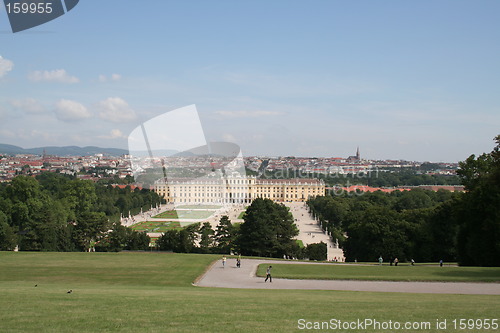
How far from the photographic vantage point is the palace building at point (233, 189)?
3524 inches

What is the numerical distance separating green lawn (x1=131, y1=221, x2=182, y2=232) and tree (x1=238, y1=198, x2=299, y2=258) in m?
17.1

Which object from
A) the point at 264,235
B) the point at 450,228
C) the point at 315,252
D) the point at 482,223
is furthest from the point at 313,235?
the point at 482,223

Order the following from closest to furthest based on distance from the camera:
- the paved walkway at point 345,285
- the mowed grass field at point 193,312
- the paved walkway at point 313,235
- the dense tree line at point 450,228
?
the mowed grass field at point 193,312
the paved walkway at point 345,285
the dense tree line at point 450,228
the paved walkway at point 313,235

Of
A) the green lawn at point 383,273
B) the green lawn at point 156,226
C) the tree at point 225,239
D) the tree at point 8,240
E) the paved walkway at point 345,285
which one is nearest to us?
the paved walkway at point 345,285

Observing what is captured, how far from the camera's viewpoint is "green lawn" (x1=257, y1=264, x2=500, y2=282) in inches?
586

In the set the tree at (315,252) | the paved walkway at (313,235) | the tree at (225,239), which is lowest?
the paved walkway at (313,235)

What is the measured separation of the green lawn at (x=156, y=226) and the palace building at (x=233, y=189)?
34576 mm

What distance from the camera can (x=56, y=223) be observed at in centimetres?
2973

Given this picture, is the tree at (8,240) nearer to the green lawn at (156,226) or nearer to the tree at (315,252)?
the green lawn at (156,226)

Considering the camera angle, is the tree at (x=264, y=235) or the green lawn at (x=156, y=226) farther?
the green lawn at (x=156, y=226)

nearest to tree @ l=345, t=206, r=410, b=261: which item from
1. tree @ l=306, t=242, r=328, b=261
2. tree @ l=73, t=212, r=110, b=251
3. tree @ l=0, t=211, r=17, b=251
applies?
tree @ l=306, t=242, r=328, b=261

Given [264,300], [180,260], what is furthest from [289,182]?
[264,300]

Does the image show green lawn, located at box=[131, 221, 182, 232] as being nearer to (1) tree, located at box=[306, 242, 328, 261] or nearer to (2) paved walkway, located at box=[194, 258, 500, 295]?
(1) tree, located at box=[306, 242, 328, 261]

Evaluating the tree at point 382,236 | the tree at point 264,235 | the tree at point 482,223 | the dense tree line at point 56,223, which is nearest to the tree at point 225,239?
the tree at point 264,235
